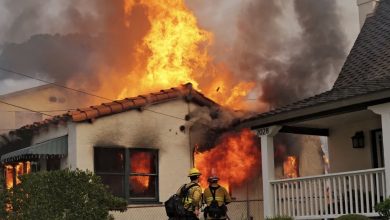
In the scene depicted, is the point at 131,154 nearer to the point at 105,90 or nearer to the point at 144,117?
the point at 144,117

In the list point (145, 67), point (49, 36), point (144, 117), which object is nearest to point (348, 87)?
point (144, 117)

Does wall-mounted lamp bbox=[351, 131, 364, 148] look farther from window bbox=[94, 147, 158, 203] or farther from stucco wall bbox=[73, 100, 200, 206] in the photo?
window bbox=[94, 147, 158, 203]

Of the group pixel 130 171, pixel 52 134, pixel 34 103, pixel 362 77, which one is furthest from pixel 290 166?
pixel 34 103

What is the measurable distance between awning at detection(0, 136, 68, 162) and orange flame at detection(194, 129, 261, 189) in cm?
377

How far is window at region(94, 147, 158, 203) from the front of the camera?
17016 mm

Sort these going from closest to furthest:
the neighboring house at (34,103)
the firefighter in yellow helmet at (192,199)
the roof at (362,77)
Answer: the firefighter in yellow helmet at (192,199)
the roof at (362,77)
the neighboring house at (34,103)

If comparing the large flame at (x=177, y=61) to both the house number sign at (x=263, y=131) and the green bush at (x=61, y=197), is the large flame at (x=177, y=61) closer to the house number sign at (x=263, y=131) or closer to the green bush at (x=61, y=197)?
the house number sign at (x=263, y=131)

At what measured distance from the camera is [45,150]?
1658 cm

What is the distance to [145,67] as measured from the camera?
20234 mm

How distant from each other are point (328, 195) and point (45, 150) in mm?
7096

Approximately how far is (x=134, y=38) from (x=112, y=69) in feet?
5.81

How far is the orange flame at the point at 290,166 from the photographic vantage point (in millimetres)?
19531

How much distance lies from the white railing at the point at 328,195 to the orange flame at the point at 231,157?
407 centimetres

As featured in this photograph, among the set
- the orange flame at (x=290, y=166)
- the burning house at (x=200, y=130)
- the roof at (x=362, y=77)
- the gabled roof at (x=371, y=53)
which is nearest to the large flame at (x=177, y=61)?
the burning house at (x=200, y=130)
